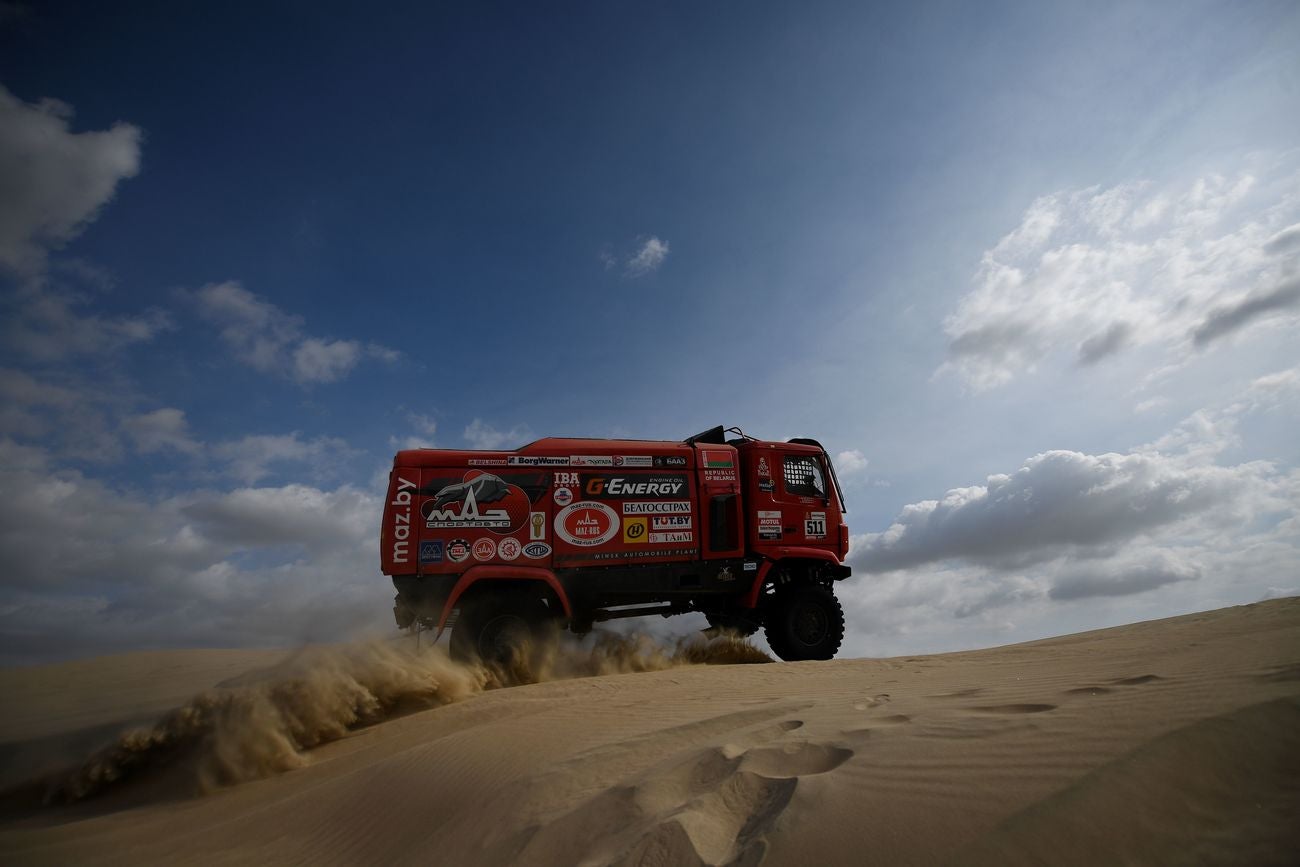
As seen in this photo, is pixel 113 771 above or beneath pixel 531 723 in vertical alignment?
beneath

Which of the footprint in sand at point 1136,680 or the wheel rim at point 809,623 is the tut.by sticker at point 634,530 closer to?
the wheel rim at point 809,623

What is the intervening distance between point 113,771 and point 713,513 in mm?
8212

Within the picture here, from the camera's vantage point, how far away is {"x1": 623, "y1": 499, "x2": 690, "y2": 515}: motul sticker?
33.9 ft

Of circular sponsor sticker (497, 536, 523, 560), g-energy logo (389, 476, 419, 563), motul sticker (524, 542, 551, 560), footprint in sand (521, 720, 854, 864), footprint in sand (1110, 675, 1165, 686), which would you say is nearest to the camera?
footprint in sand (521, 720, 854, 864)

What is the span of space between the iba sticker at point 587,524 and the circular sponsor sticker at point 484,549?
1.01 metres

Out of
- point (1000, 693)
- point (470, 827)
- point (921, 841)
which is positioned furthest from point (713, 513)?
point (921, 841)

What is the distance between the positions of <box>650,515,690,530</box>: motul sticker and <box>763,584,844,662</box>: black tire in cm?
228

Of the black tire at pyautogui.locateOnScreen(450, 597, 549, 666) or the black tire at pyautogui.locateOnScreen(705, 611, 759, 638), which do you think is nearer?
the black tire at pyautogui.locateOnScreen(450, 597, 549, 666)

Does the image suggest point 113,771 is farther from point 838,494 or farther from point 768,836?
point 838,494

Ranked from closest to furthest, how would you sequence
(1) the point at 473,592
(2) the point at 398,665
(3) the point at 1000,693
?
(3) the point at 1000,693
(2) the point at 398,665
(1) the point at 473,592

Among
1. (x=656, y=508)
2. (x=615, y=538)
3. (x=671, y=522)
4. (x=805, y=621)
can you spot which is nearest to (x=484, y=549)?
(x=615, y=538)

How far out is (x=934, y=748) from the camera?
9.09ft

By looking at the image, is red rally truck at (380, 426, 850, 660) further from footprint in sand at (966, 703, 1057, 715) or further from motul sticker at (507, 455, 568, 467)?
footprint in sand at (966, 703, 1057, 715)

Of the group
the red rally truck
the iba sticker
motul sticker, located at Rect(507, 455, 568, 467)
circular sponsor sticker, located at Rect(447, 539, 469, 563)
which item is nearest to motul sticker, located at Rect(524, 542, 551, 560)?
the red rally truck
